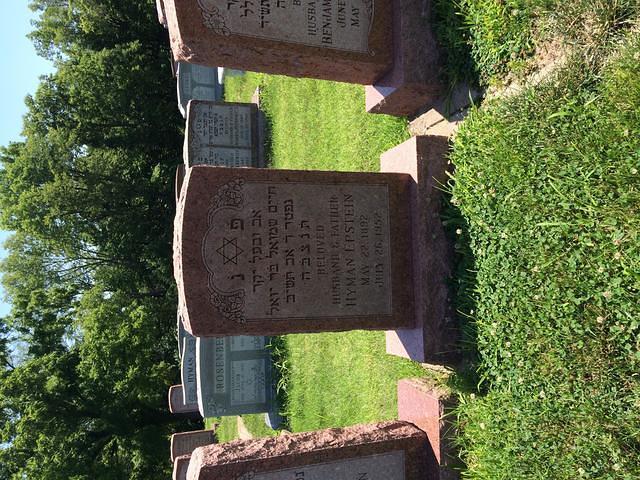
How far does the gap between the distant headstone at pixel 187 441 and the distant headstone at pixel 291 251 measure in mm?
9788

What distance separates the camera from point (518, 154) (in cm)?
378

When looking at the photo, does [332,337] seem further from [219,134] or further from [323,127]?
[219,134]

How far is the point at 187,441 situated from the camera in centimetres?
1356

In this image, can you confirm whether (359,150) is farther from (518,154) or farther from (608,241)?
(608,241)

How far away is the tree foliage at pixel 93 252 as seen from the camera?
12.0 m

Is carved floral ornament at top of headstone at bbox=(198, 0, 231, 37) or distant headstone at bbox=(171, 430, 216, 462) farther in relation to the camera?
distant headstone at bbox=(171, 430, 216, 462)

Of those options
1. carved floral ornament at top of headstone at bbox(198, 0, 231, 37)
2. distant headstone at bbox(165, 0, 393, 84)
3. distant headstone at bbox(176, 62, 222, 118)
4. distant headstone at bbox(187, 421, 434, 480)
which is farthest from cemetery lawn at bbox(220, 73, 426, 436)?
distant headstone at bbox(176, 62, 222, 118)

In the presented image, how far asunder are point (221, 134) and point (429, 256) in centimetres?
681

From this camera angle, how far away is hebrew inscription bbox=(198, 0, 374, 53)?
4402mm

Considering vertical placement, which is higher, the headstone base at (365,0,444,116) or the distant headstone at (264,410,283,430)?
the headstone base at (365,0,444,116)

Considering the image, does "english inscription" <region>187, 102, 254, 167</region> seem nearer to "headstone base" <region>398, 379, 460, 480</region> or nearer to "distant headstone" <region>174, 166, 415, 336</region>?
"distant headstone" <region>174, 166, 415, 336</region>

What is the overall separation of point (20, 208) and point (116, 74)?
494 centimetres

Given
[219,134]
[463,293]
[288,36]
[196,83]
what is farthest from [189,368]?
[196,83]

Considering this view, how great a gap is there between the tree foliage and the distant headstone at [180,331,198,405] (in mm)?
2183
